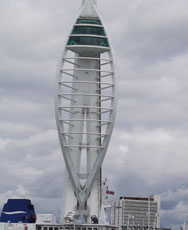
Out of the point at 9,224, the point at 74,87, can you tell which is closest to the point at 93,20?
the point at 74,87

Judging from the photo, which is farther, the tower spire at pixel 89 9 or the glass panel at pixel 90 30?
the tower spire at pixel 89 9

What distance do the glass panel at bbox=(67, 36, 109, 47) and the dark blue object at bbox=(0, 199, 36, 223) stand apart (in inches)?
1478

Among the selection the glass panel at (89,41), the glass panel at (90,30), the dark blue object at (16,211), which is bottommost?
the dark blue object at (16,211)

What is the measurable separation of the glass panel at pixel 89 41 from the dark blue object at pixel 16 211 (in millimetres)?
37551

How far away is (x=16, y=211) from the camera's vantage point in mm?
145625

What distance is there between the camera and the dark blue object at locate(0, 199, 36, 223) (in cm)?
14525

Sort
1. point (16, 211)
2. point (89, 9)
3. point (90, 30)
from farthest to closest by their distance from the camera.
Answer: point (89, 9) → point (90, 30) → point (16, 211)

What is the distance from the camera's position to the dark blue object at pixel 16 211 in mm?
145250

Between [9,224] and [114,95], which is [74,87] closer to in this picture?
[114,95]

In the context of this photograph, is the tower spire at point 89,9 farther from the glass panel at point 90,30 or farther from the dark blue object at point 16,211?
the dark blue object at point 16,211

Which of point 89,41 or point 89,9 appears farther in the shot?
point 89,9

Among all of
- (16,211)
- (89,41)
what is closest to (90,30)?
(89,41)

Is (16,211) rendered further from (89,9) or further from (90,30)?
(89,9)

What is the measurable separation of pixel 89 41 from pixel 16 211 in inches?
1644
